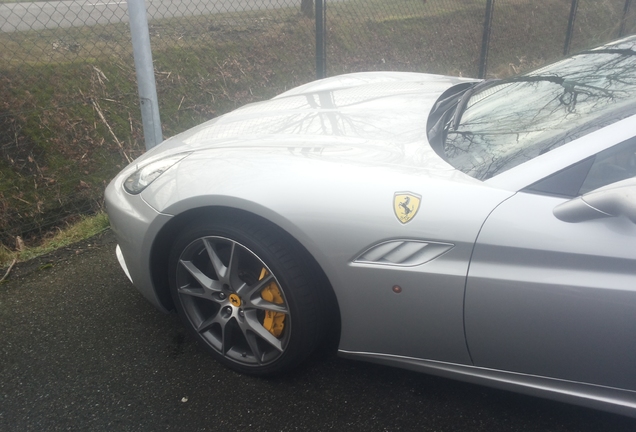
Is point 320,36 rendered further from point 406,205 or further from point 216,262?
point 406,205

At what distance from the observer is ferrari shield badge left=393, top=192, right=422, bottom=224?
1806 millimetres

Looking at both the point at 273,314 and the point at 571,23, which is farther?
the point at 571,23

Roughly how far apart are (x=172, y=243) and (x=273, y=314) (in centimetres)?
57

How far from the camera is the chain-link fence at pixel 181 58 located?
4.93 meters

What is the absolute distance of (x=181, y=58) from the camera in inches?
258

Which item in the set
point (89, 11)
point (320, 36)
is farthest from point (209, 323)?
point (89, 11)

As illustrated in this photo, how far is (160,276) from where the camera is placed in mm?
2400

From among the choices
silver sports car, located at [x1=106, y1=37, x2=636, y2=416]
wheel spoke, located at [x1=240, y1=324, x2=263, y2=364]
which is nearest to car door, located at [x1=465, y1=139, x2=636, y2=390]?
silver sports car, located at [x1=106, y1=37, x2=636, y2=416]

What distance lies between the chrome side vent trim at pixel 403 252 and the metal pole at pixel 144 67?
2.47 meters

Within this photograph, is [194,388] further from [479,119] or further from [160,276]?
[479,119]

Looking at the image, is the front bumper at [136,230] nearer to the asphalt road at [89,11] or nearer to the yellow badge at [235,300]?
the yellow badge at [235,300]

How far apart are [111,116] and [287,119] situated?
3.59 metres

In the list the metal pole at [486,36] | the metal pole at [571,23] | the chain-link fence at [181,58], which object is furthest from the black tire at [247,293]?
the metal pole at [571,23]

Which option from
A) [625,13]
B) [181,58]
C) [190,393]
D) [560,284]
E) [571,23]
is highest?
[625,13]
